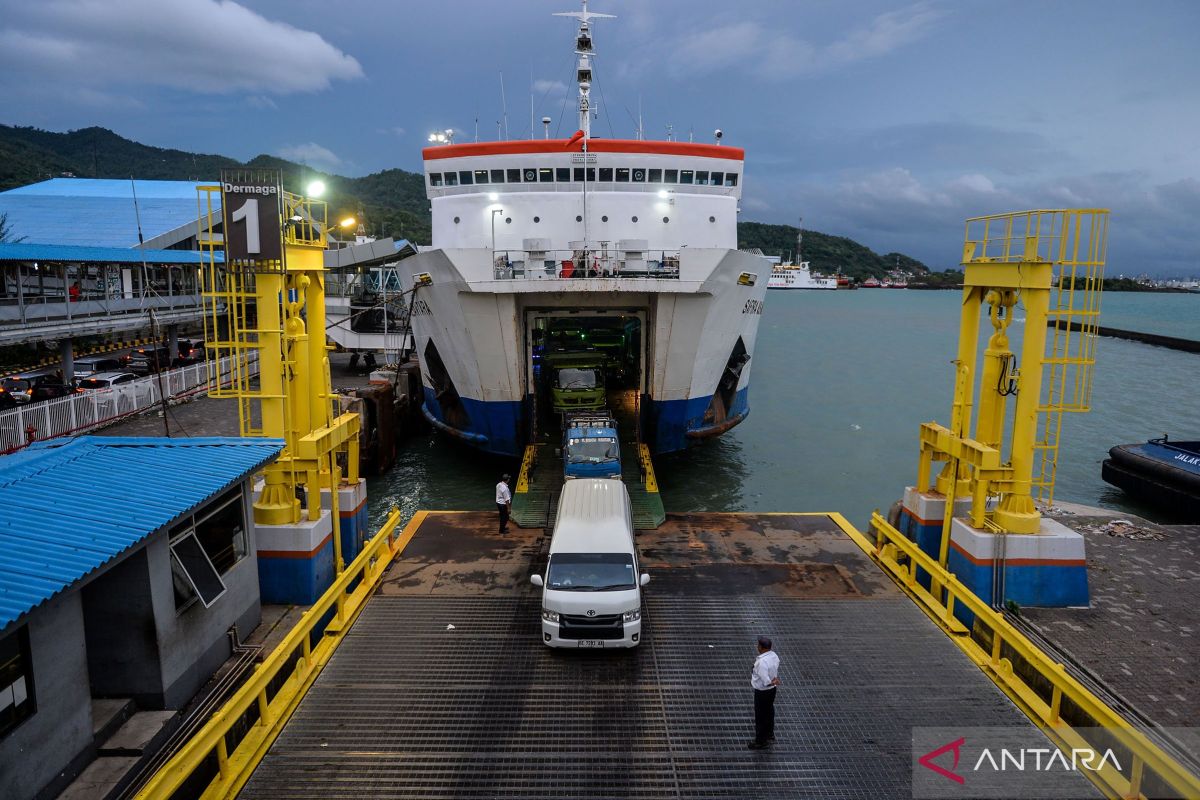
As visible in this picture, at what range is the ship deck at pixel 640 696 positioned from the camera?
21.5 ft

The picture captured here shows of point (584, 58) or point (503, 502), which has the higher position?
point (584, 58)

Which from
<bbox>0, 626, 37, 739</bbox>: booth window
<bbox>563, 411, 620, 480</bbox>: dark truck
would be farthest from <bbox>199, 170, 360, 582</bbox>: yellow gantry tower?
<bbox>563, 411, 620, 480</bbox>: dark truck

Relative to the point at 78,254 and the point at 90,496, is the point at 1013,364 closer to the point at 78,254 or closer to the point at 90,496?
the point at 90,496

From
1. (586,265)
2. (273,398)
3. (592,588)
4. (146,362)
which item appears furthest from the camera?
(146,362)

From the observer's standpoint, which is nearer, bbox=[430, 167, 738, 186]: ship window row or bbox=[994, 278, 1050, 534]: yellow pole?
bbox=[994, 278, 1050, 534]: yellow pole

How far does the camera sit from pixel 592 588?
8.68 m

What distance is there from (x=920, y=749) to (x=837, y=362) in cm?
4963

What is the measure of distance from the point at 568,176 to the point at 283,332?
42.5 feet

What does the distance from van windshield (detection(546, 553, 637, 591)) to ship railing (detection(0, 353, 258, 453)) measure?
7.36 m

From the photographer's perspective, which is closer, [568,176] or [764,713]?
[764,713]

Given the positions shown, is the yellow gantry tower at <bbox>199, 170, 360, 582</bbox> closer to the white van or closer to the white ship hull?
the white van

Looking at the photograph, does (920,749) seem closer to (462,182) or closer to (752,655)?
(752,655)

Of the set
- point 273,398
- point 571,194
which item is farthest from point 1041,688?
point 571,194

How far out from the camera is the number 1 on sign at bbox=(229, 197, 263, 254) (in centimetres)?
970
